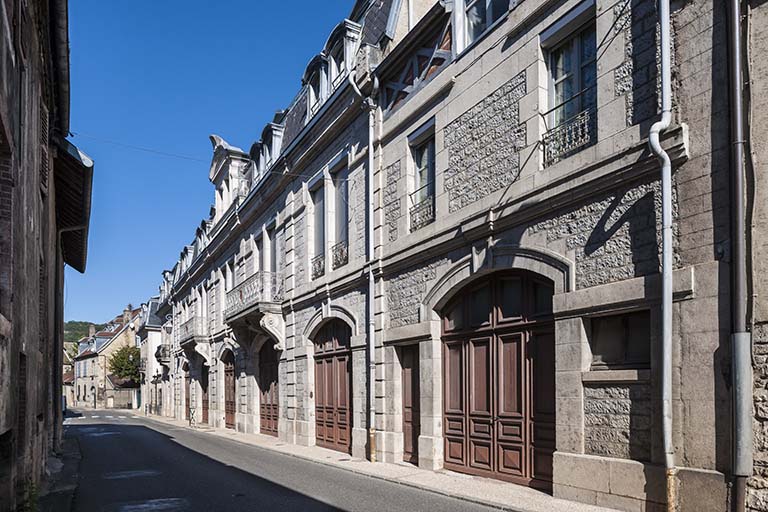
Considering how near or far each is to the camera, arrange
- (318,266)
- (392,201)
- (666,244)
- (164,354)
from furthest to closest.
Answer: (164,354) < (318,266) < (392,201) < (666,244)

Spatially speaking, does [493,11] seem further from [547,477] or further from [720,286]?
[547,477]

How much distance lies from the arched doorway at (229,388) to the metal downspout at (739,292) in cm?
1976

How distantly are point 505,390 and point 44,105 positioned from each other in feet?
24.9

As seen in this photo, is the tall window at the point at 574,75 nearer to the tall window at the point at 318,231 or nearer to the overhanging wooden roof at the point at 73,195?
the overhanging wooden roof at the point at 73,195

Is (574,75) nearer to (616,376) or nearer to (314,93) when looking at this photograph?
(616,376)

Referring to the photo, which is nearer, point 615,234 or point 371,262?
point 615,234

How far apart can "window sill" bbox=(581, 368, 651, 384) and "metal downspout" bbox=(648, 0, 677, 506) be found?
425 millimetres

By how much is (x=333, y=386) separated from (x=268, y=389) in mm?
5503

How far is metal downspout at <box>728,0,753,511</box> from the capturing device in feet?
19.1

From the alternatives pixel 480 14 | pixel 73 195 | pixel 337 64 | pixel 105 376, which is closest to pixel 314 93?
pixel 337 64

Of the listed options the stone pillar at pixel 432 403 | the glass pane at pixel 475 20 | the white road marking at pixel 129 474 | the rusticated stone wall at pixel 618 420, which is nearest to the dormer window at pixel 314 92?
the glass pane at pixel 475 20

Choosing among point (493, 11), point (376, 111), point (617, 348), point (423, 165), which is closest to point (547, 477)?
point (617, 348)

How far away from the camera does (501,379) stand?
30.7 ft

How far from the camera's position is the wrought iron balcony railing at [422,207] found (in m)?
11.4
